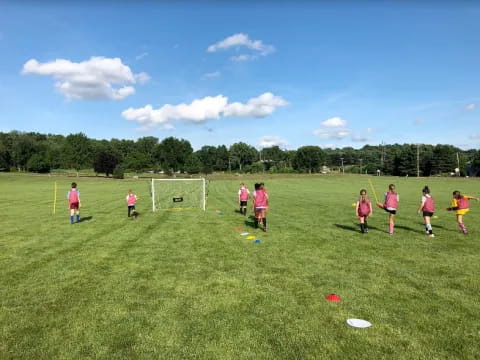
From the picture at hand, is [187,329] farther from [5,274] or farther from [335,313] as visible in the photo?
[5,274]

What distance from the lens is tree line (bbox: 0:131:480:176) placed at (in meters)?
104

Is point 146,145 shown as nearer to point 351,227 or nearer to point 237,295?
point 351,227

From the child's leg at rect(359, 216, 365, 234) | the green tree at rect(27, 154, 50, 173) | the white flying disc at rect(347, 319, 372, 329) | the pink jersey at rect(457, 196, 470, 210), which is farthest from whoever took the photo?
the green tree at rect(27, 154, 50, 173)

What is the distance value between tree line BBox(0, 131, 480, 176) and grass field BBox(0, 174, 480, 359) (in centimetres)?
8415

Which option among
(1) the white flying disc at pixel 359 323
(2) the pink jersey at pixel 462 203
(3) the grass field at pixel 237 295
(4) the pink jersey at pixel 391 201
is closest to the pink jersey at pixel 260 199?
(3) the grass field at pixel 237 295

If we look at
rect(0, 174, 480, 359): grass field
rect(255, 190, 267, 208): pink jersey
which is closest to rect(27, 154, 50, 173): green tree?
rect(0, 174, 480, 359): grass field

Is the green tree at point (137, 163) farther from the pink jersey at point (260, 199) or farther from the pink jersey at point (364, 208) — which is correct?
the pink jersey at point (364, 208)

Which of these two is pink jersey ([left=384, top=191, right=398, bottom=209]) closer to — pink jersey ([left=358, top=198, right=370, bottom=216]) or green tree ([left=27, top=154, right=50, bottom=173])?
pink jersey ([left=358, top=198, right=370, bottom=216])

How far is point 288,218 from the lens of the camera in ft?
62.2

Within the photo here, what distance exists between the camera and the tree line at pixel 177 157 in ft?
340

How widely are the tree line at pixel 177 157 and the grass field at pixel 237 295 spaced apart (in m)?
84.1

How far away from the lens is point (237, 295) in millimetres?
7328

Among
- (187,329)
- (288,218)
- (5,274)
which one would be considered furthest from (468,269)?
(5,274)

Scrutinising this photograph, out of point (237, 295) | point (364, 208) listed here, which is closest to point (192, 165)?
point (364, 208)
